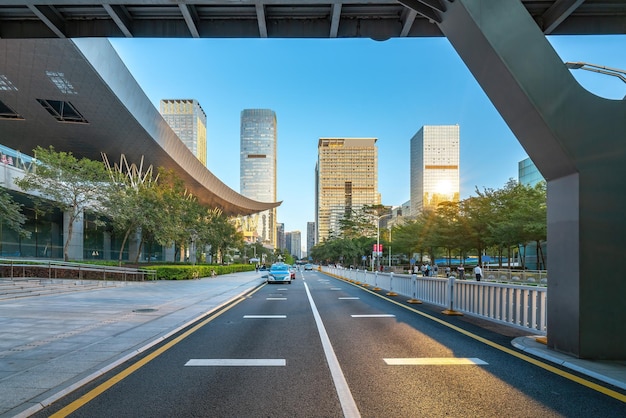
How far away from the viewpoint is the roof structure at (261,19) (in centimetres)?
945

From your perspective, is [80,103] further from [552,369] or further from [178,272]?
[552,369]

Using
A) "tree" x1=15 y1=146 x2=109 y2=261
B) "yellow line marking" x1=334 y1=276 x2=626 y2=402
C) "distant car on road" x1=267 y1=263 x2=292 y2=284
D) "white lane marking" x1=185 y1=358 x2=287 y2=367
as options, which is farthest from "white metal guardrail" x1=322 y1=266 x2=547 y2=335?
"tree" x1=15 y1=146 x2=109 y2=261

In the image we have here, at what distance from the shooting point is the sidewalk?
533 centimetres

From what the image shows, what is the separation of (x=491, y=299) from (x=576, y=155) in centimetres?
545

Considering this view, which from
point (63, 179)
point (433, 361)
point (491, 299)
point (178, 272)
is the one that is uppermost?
point (63, 179)

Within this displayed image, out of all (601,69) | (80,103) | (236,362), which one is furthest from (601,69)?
(80,103)

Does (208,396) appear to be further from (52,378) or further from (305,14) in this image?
(305,14)

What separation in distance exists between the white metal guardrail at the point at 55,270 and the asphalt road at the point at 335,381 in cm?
1798

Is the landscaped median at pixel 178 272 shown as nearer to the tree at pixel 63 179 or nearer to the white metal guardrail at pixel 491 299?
the tree at pixel 63 179

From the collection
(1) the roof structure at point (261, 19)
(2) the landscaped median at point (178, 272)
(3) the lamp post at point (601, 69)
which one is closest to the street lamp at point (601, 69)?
(3) the lamp post at point (601, 69)

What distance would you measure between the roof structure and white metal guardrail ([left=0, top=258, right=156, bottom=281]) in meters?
15.8

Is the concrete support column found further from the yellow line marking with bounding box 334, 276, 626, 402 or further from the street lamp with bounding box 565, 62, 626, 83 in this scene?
the street lamp with bounding box 565, 62, 626, 83

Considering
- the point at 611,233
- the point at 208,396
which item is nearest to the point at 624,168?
the point at 611,233

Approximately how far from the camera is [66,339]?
27.7 feet
